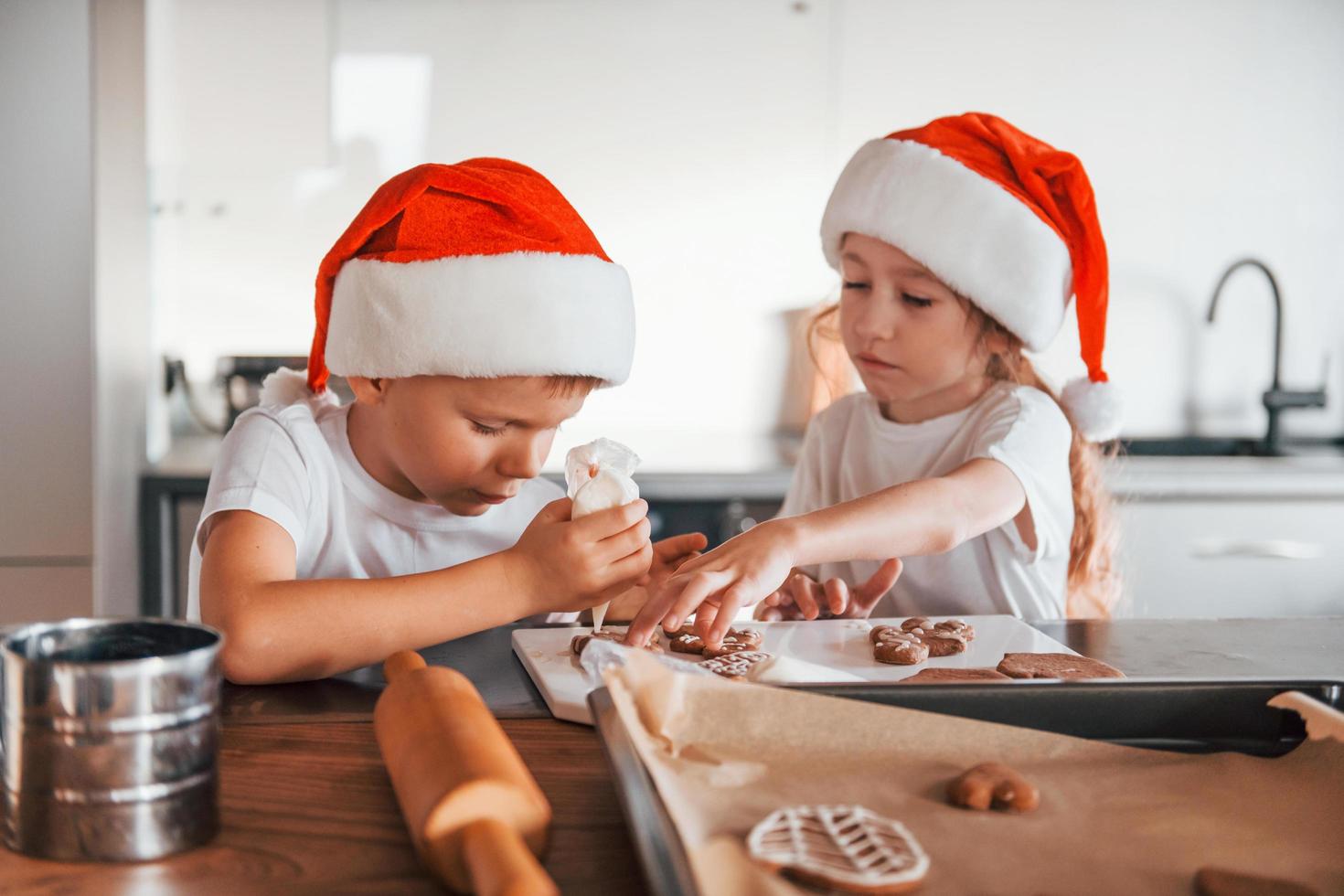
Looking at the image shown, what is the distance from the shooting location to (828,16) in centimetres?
266

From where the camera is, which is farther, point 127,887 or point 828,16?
point 828,16

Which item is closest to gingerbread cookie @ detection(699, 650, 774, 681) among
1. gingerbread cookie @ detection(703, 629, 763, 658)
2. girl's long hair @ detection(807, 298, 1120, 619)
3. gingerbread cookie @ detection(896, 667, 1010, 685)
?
gingerbread cookie @ detection(703, 629, 763, 658)

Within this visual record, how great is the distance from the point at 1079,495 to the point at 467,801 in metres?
1.18

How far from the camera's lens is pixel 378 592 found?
36.9 inches

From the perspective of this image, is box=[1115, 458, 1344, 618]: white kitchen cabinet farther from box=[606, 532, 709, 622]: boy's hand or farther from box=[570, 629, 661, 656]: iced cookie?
box=[570, 629, 661, 656]: iced cookie

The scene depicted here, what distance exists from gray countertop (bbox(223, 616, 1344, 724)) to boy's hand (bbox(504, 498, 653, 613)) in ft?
0.21

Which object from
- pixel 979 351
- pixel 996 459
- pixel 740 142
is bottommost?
pixel 996 459

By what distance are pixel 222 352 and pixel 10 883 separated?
221 cm

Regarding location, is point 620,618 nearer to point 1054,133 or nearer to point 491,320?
point 491,320

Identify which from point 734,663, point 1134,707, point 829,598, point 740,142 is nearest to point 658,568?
point 829,598

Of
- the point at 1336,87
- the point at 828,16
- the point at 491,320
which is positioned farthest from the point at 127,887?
the point at 1336,87

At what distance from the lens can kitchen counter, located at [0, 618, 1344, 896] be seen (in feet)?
1.79

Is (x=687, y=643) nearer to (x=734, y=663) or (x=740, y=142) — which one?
(x=734, y=663)

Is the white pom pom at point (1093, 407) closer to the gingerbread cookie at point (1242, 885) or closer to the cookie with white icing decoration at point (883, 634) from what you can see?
the cookie with white icing decoration at point (883, 634)
